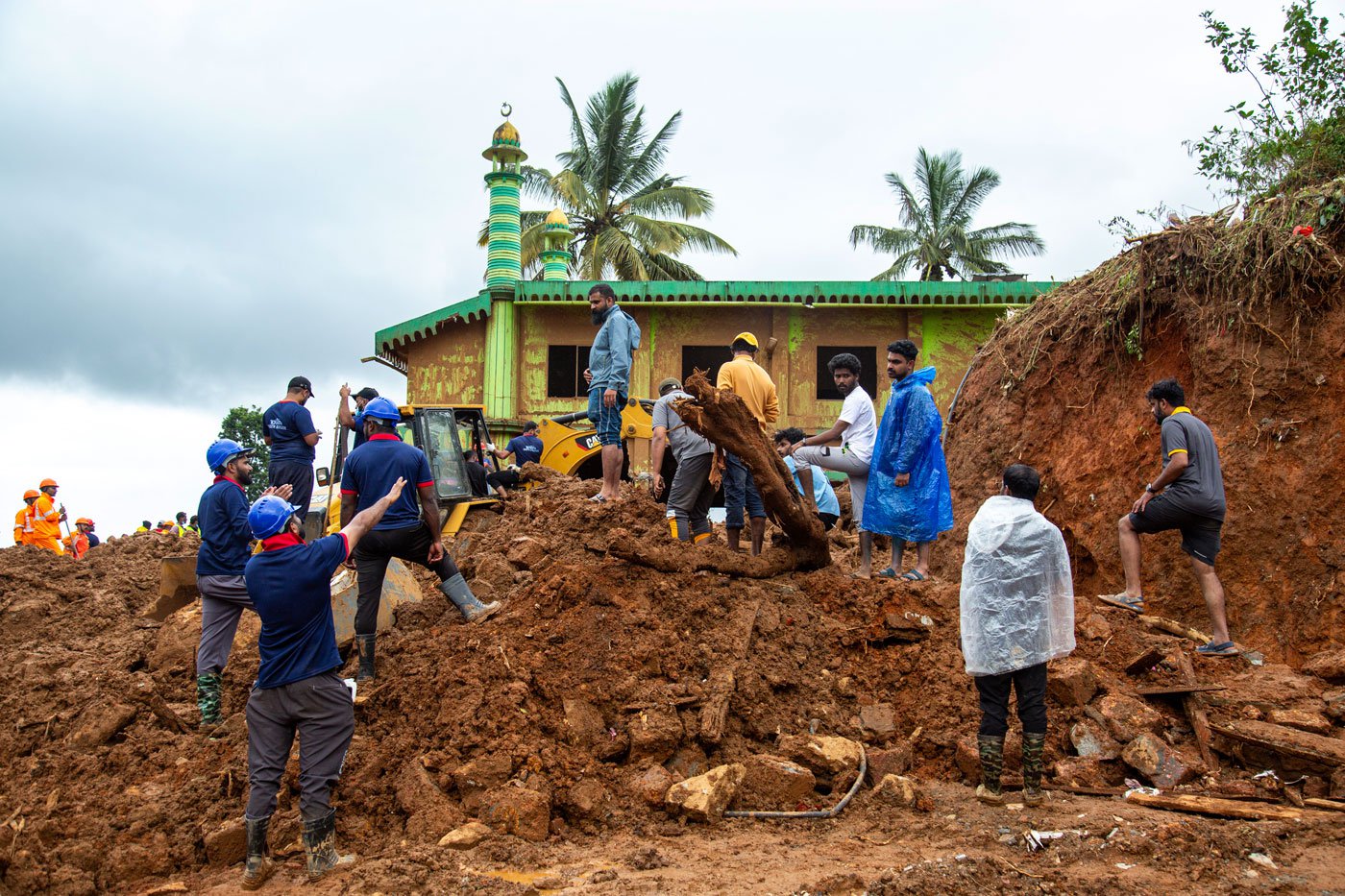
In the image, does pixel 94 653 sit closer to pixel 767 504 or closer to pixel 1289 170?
pixel 767 504

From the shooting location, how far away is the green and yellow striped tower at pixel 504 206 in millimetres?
20875

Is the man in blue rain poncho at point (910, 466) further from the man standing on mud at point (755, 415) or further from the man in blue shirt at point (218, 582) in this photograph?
the man in blue shirt at point (218, 582)

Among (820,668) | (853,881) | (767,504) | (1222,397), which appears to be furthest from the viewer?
(1222,397)

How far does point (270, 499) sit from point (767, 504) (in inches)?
133

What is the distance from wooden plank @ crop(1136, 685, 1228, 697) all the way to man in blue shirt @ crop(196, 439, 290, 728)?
18.5 ft

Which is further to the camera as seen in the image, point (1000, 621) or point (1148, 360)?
point (1148, 360)

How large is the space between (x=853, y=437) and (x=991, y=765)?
3.25 m

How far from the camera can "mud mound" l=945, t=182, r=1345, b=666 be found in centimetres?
761

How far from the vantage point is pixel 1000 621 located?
511 centimetres

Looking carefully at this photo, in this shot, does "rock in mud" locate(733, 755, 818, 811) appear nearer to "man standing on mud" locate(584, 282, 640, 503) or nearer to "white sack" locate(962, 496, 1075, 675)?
"white sack" locate(962, 496, 1075, 675)

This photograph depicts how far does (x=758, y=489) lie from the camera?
23.4 ft

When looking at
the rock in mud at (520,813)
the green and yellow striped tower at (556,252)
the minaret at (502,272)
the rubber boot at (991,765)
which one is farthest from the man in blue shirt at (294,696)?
the green and yellow striped tower at (556,252)

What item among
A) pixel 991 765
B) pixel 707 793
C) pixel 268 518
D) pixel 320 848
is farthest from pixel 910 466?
pixel 320 848

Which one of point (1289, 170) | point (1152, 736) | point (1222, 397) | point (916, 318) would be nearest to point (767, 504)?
point (1152, 736)
